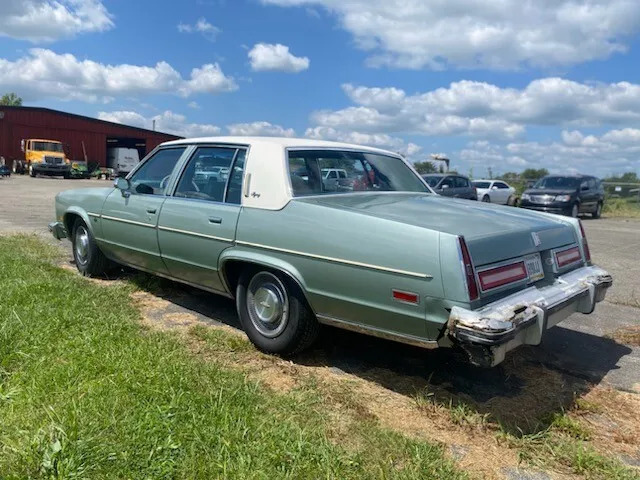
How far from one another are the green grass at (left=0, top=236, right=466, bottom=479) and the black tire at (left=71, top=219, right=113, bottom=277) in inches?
72.5

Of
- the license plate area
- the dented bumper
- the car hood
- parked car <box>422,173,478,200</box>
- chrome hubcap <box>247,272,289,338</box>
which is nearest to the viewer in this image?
the dented bumper

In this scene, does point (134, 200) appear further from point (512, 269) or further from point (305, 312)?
point (512, 269)

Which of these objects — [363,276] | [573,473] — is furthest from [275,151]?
[573,473]

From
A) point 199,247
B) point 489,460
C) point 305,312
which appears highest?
point 199,247

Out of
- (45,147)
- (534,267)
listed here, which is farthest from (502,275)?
(45,147)

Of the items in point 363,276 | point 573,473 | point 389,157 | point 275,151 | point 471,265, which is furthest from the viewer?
point 389,157

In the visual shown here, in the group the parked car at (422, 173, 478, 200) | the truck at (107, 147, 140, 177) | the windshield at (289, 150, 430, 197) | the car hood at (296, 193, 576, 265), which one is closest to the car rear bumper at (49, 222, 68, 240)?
the windshield at (289, 150, 430, 197)

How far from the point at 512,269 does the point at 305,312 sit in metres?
1.32

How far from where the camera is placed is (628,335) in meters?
4.69

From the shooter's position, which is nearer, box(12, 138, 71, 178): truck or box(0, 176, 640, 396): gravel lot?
box(0, 176, 640, 396): gravel lot

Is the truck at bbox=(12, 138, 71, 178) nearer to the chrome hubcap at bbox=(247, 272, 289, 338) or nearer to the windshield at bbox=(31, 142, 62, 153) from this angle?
the windshield at bbox=(31, 142, 62, 153)

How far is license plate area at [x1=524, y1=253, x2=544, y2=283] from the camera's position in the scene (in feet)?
11.1

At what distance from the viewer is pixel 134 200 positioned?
16.6ft

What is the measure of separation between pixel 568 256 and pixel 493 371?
956 millimetres
